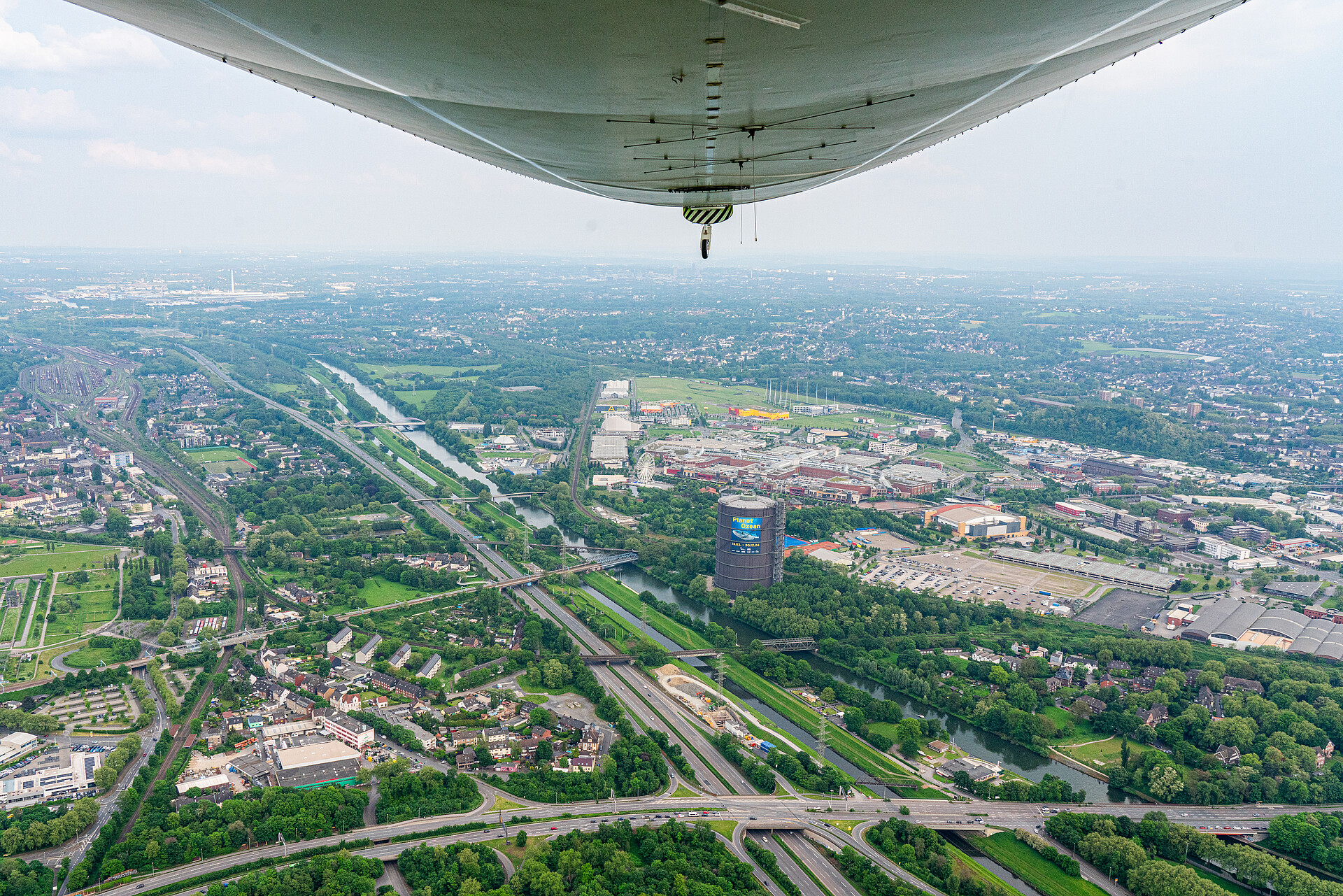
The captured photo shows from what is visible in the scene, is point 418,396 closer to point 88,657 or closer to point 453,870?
point 88,657

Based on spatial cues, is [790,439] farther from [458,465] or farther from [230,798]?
[230,798]

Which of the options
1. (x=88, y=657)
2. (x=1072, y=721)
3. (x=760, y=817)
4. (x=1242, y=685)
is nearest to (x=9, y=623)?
(x=88, y=657)

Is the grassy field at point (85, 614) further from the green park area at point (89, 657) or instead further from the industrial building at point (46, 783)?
the industrial building at point (46, 783)

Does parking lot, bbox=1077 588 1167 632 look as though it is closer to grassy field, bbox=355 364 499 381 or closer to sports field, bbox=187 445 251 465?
sports field, bbox=187 445 251 465

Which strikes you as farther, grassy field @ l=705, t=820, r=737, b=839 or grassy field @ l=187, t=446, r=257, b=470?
grassy field @ l=187, t=446, r=257, b=470

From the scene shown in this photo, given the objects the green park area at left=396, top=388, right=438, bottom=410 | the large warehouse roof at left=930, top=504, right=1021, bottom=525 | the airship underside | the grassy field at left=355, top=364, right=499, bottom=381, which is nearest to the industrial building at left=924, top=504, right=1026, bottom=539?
the large warehouse roof at left=930, top=504, right=1021, bottom=525

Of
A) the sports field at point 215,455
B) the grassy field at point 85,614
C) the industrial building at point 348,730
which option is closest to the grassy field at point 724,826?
the industrial building at point 348,730
